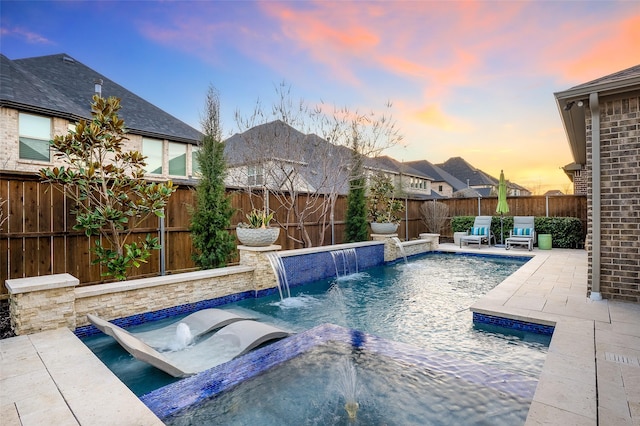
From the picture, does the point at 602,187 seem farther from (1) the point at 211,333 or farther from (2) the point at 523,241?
(2) the point at 523,241

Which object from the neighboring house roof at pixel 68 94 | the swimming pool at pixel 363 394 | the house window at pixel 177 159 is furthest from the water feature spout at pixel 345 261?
the house window at pixel 177 159

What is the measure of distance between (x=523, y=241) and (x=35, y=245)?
1348 cm

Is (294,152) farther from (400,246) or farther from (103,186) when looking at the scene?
(103,186)

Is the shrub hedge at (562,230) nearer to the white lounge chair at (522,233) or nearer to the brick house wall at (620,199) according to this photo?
the white lounge chair at (522,233)

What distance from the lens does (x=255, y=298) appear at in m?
6.46

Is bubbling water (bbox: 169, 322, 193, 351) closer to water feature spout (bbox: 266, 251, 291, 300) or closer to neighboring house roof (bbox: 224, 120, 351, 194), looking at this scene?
water feature spout (bbox: 266, 251, 291, 300)

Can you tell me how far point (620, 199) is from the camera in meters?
4.70

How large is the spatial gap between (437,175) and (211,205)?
33.1 meters

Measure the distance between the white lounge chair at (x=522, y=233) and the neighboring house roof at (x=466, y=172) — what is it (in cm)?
2550

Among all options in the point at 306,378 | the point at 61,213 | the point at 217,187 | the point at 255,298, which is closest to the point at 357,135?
the point at 217,187

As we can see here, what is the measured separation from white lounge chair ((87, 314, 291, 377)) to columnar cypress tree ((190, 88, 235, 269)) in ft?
8.66

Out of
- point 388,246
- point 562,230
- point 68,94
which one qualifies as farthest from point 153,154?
point 562,230

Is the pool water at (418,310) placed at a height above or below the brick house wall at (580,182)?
below

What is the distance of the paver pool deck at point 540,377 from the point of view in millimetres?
2162
